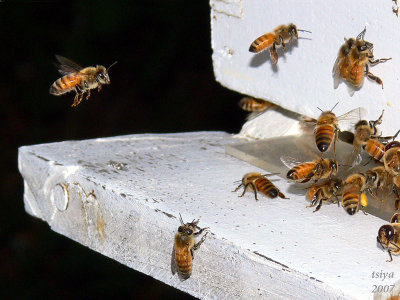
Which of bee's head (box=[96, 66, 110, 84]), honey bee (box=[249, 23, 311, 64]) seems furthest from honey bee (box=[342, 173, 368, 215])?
bee's head (box=[96, 66, 110, 84])

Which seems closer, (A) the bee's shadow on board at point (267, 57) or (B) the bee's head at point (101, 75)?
(A) the bee's shadow on board at point (267, 57)

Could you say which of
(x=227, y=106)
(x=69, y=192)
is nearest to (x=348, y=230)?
(x=69, y=192)

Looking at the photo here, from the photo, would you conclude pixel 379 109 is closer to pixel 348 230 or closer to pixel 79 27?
pixel 348 230

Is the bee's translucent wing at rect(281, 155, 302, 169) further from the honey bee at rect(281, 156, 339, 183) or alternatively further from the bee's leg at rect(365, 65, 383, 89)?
the bee's leg at rect(365, 65, 383, 89)

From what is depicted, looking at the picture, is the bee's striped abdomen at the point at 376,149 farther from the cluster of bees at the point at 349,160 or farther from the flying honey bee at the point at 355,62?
the flying honey bee at the point at 355,62

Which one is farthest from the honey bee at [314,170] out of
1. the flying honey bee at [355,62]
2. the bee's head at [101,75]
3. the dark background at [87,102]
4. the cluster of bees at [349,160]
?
the dark background at [87,102]

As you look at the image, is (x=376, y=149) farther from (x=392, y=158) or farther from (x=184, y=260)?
(x=184, y=260)

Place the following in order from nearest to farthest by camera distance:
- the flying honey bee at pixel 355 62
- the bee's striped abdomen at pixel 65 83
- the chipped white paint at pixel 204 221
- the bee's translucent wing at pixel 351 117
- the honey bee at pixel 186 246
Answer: the chipped white paint at pixel 204 221, the honey bee at pixel 186 246, the flying honey bee at pixel 355 62, the bee's translucent wing at pixel 351 117, the bee's striped abdomen at pixel 65 83
